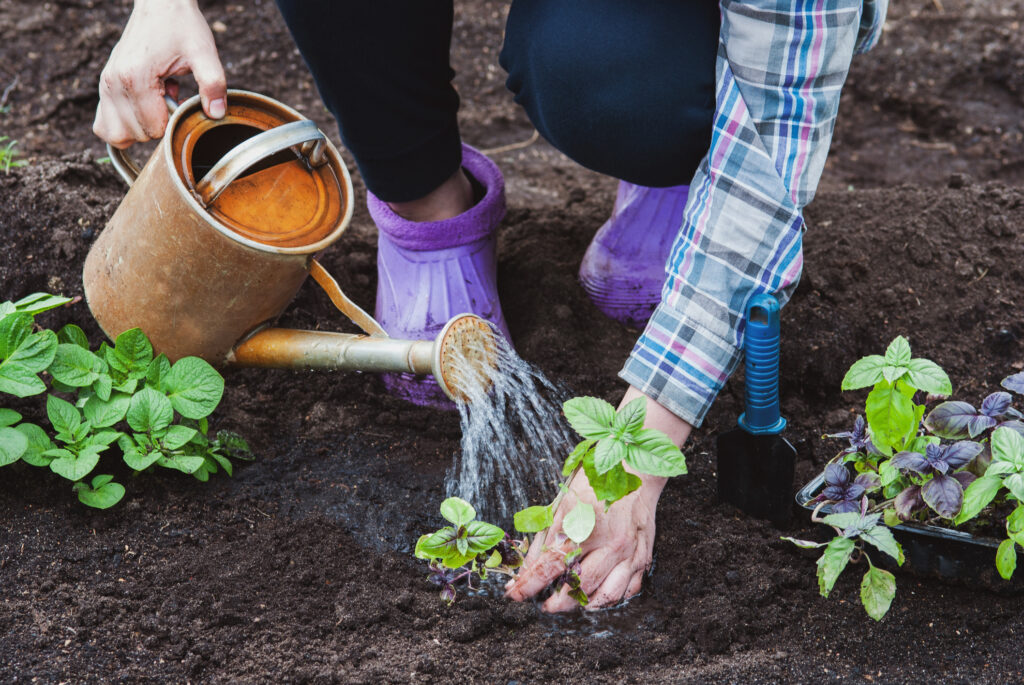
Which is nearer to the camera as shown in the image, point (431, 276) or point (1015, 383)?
point (1015, 383)

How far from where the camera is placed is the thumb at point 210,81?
5.06 feet

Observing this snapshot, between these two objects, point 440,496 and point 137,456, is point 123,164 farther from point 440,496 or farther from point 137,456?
point 440,496

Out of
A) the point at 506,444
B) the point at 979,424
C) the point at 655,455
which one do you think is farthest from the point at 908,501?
the point at 506,444

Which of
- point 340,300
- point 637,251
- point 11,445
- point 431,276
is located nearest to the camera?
point 11,445

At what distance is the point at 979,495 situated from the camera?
1271 mm

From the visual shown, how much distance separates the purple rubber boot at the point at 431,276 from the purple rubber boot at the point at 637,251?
28 centimetres

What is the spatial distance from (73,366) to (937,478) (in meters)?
1.37

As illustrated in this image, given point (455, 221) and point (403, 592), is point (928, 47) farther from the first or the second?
point (403, 592)

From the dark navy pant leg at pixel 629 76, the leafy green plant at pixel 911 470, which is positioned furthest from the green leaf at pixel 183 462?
the leafy green plant at pixel 911 470

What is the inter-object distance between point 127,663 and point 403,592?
1.31ft

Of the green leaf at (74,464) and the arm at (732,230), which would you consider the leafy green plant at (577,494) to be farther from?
the green leaf at (74,464)

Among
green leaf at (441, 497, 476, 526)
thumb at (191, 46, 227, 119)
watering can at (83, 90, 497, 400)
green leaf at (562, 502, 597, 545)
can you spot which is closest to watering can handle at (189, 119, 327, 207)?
watering can at (83, 90, 497, 400)

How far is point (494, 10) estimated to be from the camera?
3.61 metres

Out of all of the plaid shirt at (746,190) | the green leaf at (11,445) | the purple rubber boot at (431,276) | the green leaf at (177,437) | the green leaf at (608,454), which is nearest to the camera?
the green leaf at (608,454)
